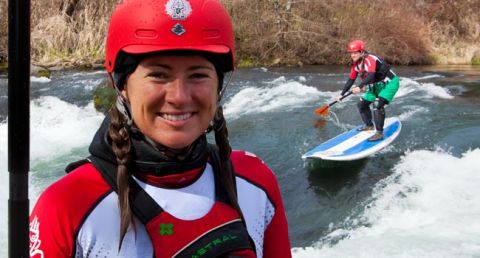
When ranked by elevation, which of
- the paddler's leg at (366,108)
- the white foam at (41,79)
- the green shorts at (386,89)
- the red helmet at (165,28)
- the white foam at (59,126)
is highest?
the red helmet at (165,28)

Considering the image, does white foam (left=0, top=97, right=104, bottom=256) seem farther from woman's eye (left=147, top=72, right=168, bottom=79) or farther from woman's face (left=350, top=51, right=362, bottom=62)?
woman's eye (left=147, top=72, right=168, bottom=79)

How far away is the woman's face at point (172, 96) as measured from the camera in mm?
1290

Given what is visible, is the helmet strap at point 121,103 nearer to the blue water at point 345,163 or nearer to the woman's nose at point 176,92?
the woman's nose at point 176,92

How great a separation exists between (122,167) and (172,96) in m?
0.22

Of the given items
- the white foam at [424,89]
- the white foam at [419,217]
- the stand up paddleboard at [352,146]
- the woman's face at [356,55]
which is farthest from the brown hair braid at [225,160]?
the white foam at [424,89]

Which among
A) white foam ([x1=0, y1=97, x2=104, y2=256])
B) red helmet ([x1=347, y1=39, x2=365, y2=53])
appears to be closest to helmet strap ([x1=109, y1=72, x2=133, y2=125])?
white foam ([x1=0, y1=97, x2=104, y2=256])

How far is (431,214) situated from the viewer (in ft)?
19.7

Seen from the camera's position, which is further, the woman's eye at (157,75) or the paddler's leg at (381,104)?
the paddler's leg at (381,104)

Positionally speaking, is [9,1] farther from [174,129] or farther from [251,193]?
[251,193]

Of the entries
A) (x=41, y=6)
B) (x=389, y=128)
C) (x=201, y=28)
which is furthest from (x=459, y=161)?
(x=41, y=6)

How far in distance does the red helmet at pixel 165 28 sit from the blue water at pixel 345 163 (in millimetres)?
4179

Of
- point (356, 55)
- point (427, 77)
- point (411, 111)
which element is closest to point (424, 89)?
point (427, 77)

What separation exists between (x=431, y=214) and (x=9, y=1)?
5829 mm

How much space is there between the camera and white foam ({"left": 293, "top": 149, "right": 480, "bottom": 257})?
16.9ft
